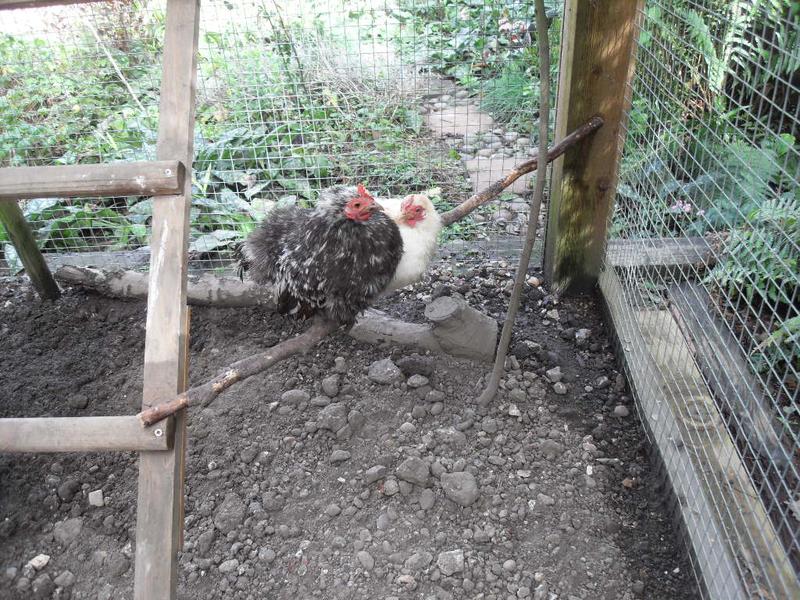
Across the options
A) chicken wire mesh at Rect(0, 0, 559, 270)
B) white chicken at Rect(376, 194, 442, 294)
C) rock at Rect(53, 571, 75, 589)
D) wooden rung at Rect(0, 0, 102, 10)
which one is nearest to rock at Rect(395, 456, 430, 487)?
white chicken at Rect(376, 194, 442, 294)

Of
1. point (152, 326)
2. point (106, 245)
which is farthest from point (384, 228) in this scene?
point (106, 245)

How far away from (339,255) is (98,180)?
77cm

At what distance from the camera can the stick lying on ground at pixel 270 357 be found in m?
1.49

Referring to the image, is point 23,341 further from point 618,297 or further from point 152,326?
point 618,297

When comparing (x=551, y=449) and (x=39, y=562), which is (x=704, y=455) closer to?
(x=551, y=449)

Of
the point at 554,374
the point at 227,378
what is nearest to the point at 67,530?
the point at 227,378

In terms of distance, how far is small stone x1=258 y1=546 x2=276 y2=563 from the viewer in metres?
1.80

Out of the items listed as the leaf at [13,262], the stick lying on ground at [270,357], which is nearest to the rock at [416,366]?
the stick lying on ground at [270,357]

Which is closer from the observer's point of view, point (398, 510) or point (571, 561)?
point (571, 561)

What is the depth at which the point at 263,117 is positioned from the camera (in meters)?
3.19

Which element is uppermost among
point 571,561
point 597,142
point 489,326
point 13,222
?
point 597,142

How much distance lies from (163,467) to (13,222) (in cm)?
172

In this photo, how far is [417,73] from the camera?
3.30 metres

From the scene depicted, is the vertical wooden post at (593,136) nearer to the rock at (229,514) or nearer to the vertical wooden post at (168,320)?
the vertical wooden post at (168,320)
